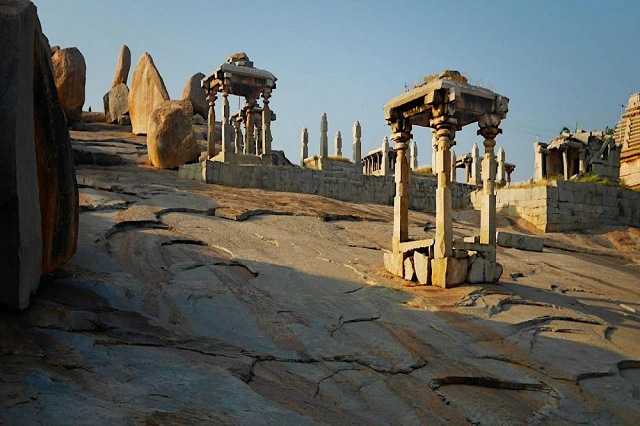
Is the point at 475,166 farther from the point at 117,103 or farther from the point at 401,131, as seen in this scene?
the point at 401,131

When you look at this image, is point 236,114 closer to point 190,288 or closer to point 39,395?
point 190,288

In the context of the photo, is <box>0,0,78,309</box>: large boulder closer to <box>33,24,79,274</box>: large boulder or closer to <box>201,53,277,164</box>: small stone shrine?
<box>33,24,79,274</box>: large boulder

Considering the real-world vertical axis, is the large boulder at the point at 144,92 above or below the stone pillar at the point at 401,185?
above

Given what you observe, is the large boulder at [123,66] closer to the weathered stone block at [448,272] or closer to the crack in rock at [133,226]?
the crack in rock at [133,226]

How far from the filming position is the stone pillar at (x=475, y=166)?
3522 centimetres

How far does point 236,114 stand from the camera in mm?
30156

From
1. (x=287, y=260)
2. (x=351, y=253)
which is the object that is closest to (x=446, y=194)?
(x=351, y=253)

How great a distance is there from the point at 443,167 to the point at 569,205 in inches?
444

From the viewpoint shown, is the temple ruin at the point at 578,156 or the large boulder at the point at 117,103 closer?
the temple ruin at the point at 578,156

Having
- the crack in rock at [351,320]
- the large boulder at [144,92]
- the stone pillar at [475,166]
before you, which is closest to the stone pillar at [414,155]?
the stone pillar at [475,166]

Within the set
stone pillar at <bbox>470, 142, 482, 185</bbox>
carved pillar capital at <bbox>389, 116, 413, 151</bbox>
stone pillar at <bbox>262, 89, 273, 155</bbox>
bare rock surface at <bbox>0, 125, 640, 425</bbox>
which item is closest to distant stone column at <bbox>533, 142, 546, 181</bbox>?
stone pillar at <bbox>470, 142, 482, 185</bbox>

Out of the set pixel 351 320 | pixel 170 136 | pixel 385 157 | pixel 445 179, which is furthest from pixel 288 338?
pixel 385 157

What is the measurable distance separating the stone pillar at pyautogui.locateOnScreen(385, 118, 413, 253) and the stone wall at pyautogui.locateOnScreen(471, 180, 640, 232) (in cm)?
953

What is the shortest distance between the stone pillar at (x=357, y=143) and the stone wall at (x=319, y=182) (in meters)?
11.4
